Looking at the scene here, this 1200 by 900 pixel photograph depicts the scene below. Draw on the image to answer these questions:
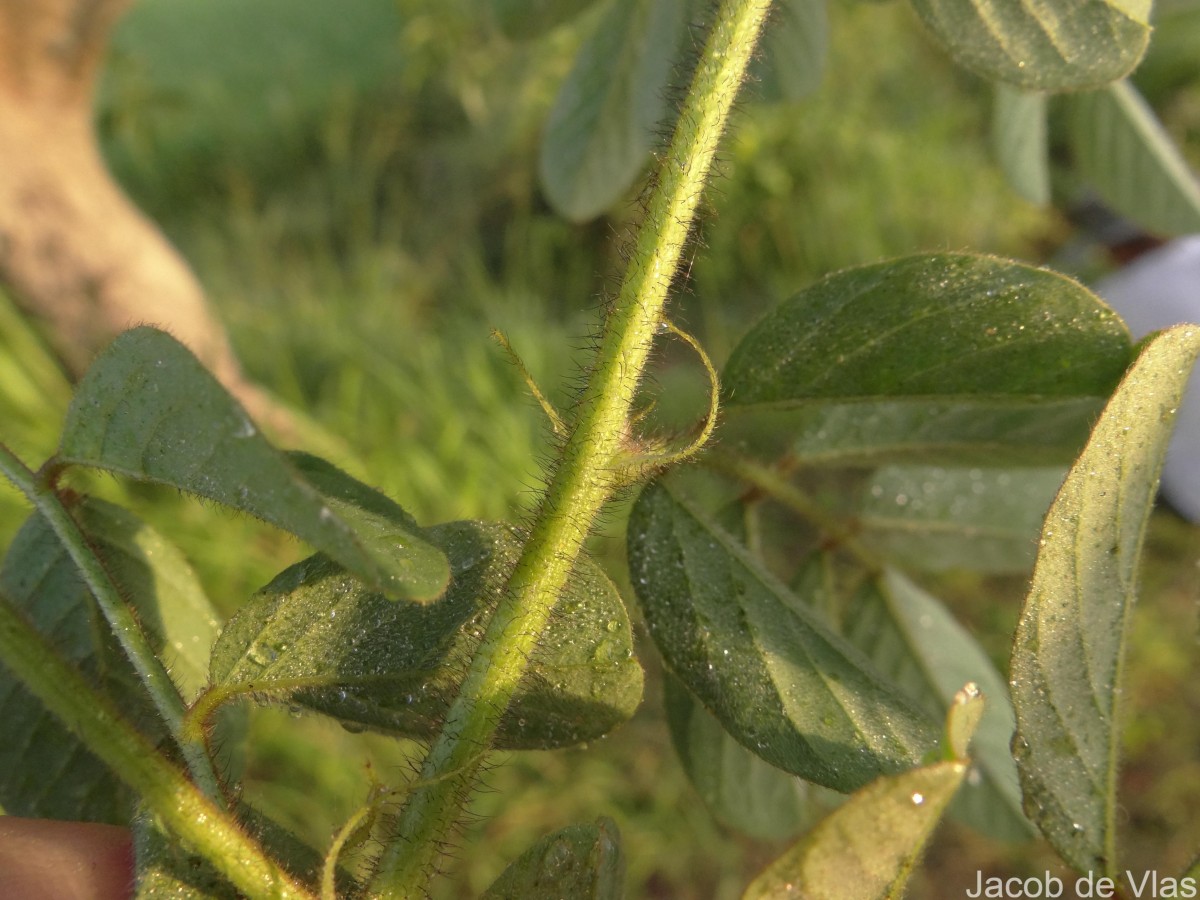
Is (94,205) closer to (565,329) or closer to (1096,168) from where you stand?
(565,329)

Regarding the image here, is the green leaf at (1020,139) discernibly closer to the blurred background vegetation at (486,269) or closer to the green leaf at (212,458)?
the green leaf at (212,458)

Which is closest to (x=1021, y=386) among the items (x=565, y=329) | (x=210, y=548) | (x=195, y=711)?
(x=195, y=711)

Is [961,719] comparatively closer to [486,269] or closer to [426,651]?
[426,651]

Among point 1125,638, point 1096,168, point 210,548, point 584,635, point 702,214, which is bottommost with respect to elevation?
point 210,548

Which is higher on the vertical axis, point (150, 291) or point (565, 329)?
point (150, 291)

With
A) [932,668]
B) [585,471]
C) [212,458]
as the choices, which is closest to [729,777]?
[932,668]

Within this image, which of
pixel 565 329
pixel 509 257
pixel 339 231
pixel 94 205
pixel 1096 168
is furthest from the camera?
pixel 339 231

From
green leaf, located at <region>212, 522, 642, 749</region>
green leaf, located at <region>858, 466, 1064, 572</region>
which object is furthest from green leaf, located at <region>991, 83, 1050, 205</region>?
green leaf, located at <region>212, 522, 642, 749</region>

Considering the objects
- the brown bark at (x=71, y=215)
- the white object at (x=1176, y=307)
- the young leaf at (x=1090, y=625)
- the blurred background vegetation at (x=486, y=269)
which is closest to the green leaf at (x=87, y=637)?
the young leaf at (x=1090, y=625)
